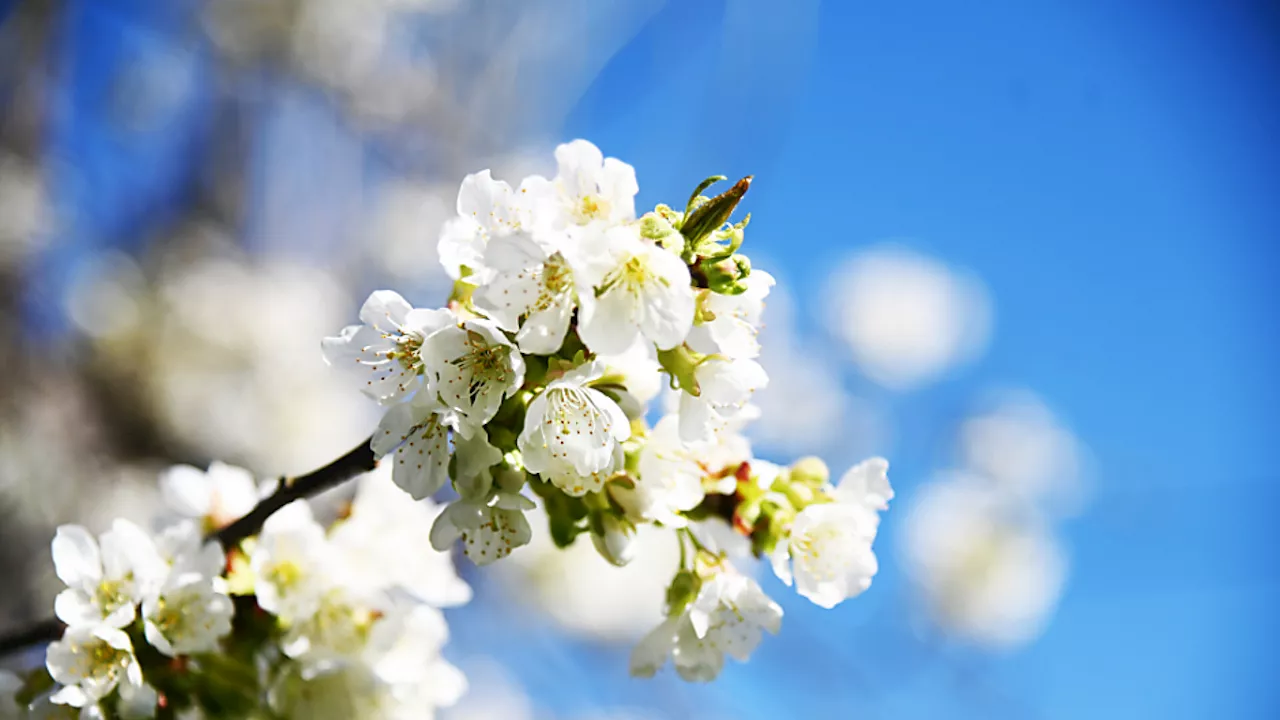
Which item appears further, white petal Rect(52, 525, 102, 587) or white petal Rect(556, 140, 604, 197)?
white petal Rect(52, 525, 102, 587)

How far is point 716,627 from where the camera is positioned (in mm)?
1108

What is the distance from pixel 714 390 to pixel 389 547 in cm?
57

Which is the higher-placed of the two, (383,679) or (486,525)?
(486,525)

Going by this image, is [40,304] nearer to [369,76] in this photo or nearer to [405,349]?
[369,76]

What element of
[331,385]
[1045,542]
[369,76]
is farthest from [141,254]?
[1045,542]

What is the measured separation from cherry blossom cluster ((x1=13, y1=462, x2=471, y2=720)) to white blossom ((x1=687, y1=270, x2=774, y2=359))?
577 millimetres

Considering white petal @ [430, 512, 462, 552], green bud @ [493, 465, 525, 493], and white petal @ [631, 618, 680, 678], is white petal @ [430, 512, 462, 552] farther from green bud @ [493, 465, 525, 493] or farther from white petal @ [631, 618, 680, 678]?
white petal @ [631, 618, 680, 678]

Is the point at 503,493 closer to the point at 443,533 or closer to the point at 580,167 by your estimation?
the point at 443,533

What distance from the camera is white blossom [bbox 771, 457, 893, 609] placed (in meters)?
1.08

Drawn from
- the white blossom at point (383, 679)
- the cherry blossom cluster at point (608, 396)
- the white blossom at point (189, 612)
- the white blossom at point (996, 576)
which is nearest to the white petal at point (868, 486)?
the cherry blossom cluster at point (608, 396)

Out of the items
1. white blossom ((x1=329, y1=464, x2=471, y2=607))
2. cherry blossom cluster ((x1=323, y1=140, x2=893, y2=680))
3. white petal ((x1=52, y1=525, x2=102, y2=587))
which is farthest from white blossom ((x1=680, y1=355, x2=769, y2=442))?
white petal ((x1=52, y1=525, x2=102, y2=587))

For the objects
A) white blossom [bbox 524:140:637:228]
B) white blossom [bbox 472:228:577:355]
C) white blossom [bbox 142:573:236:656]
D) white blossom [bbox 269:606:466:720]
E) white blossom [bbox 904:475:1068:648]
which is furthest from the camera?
white blossom [bbox 904:475:1068:648]

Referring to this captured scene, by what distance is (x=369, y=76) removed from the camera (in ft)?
18.6

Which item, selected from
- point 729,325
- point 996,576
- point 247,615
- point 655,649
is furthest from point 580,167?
point 996,576
